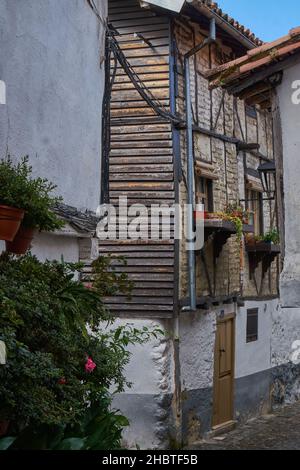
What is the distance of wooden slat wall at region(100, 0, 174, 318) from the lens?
476 inches

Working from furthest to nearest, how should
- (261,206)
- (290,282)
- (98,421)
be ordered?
(261,206) → (290,282) → (98,421)

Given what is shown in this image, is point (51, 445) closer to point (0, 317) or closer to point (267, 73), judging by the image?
point (0, 317)

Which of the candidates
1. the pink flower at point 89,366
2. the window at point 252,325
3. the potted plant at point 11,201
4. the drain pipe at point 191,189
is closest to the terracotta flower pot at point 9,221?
the potted plant at point 11,201

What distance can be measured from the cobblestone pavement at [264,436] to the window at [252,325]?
165 centimetres

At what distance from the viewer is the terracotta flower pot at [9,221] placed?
537cm

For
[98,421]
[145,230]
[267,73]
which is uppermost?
[267,73]

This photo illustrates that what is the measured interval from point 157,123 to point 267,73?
4.64 meters

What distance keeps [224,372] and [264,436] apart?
54.7 inches

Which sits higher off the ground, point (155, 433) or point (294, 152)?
point (294, 152)

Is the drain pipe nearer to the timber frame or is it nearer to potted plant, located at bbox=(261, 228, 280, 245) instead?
the timber frame

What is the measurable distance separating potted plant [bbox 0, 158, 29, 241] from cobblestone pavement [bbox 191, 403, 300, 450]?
7.87m
